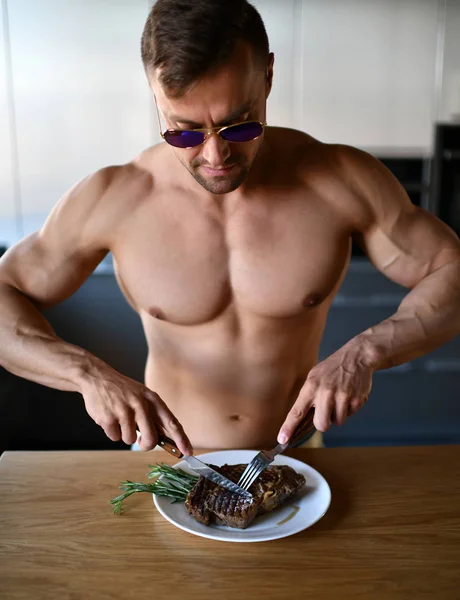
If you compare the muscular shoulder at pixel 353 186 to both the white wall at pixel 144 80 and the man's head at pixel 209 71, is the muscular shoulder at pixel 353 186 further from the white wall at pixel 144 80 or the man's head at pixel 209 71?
the white wall at pixel 144 80

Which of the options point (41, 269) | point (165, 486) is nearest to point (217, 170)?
point (41, 269)

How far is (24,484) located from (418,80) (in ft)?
8.32

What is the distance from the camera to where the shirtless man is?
3.52 feet

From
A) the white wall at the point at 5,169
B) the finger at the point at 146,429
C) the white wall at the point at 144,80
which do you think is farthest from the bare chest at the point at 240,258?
the white wall at the point at 5,169

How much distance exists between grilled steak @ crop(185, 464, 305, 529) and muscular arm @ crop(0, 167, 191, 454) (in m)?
0.07

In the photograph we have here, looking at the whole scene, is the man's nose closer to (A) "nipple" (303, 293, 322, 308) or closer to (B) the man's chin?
(B) the man's chin

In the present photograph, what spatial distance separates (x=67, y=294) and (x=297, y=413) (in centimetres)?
58

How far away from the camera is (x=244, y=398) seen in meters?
1.27

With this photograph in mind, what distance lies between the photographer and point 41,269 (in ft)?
3.93

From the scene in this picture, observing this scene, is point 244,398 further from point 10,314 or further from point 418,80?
point 418,80

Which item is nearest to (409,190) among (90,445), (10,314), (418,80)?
(418,80)

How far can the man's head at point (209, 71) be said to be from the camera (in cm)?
94

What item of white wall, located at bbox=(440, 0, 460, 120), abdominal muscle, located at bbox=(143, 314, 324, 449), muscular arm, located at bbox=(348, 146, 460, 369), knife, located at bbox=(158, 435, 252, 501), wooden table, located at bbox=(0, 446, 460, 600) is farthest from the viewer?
white wall, located at bbox=(440, 0, 460, 120)

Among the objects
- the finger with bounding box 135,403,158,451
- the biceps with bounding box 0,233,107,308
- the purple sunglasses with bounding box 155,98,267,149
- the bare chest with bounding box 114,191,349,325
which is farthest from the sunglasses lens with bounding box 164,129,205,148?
the finger with bounding box 135,403,158,451
